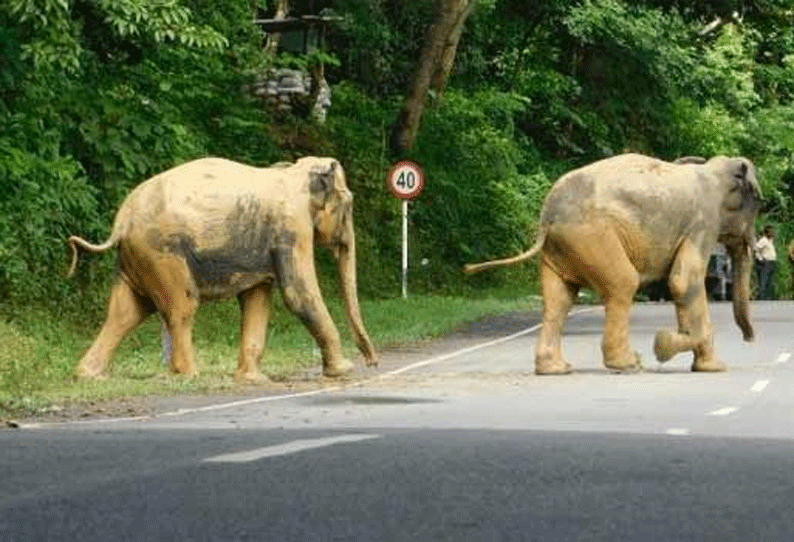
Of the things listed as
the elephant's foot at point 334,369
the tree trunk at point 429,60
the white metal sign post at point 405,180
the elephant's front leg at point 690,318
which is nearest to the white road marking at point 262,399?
the elephant's foot at point 334,369

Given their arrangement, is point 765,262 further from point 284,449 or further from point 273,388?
point 284,449

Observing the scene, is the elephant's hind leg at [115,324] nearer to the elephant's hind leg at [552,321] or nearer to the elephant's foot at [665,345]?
the elephant's hind leg at [552,321]

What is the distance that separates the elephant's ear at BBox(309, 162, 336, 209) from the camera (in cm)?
2470

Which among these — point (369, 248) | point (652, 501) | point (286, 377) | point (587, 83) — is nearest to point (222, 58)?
point (369, 248)

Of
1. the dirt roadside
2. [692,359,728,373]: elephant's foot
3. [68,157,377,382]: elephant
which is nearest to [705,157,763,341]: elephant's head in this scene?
[692,359,728,373]: elephant's foot

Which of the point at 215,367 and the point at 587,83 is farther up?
the point at 587,83

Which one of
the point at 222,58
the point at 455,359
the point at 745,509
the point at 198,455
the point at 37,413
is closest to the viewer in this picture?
the point at 745,509

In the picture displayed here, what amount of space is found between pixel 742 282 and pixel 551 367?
3.55 m

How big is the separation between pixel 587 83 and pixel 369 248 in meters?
16.0

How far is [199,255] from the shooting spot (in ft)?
79.2

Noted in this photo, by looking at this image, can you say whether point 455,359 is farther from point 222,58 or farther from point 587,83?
point 587,83

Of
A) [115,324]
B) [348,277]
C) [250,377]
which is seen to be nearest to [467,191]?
[348,277]

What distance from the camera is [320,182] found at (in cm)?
2473

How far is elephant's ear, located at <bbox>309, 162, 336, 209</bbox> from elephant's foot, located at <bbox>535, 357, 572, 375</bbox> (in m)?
2.67
